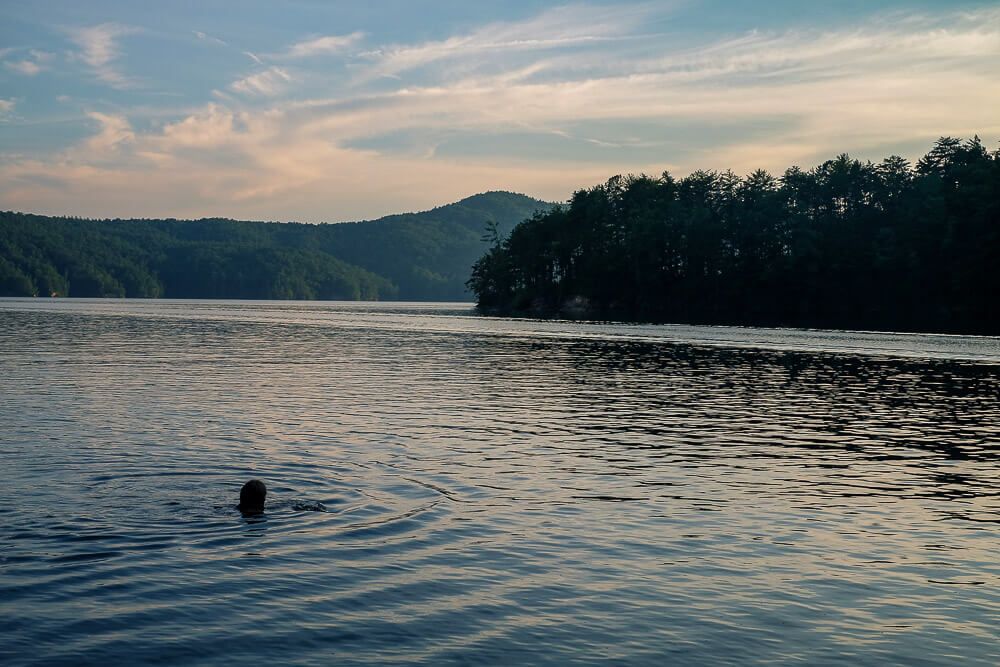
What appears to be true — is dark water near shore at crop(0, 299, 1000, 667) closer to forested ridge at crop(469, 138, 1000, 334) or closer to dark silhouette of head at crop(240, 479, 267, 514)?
dark silhouette of head at crop(240, 479, 267, 514)

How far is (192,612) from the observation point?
1420 centimetres

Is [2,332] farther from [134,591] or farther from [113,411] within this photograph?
[134,591]

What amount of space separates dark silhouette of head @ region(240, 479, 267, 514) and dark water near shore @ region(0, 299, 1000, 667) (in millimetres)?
660

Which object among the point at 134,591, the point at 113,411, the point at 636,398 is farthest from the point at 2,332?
the point at 134,591

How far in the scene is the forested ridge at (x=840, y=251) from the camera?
449 feet

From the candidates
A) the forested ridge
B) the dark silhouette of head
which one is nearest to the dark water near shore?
the dark silhouette of head

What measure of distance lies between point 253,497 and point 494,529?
561cm

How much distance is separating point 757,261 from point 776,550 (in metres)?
164

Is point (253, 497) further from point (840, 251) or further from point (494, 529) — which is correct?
point (840, 251)

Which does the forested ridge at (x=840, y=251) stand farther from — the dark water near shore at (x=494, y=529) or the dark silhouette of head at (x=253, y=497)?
the dark silhouette of head at (x=253, y=497)

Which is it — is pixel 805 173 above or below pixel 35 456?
above

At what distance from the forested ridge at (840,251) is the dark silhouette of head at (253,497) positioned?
412ft

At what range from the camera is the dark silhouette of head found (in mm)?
20641

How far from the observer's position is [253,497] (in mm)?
20750
